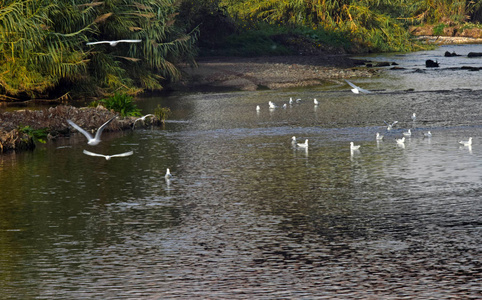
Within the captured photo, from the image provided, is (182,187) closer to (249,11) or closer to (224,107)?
(224,107)

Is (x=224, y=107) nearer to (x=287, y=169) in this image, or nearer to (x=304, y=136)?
(x=304, y=136)

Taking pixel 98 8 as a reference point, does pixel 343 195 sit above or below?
below

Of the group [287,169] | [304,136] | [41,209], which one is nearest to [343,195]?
[287,169]

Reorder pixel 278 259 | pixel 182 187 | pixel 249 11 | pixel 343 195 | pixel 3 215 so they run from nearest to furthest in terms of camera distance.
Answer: pixel 278 259, pixel 3 215, pixel 343 195, pixel 182 187, pixel 249 11

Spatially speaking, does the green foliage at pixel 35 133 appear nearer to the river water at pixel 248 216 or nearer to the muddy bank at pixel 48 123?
the muddy bank at pixel 48 123

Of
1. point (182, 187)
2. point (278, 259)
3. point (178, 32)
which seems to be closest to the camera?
point (278, 259)

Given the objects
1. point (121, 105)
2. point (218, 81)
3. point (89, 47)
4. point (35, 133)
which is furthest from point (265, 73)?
point (35, 133)

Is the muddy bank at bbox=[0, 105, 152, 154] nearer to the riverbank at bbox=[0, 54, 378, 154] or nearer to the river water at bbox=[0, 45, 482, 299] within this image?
the riverbank at bbox=[0, 54, 378, 154]

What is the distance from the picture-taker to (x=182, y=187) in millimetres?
15641

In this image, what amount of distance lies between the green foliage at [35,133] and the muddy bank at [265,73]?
19184mm

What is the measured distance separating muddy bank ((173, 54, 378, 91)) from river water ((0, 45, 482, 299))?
18880mm

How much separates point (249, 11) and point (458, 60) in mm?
23779

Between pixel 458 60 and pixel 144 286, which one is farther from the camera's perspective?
pixel 458 60

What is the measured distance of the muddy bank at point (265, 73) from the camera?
44.2m
